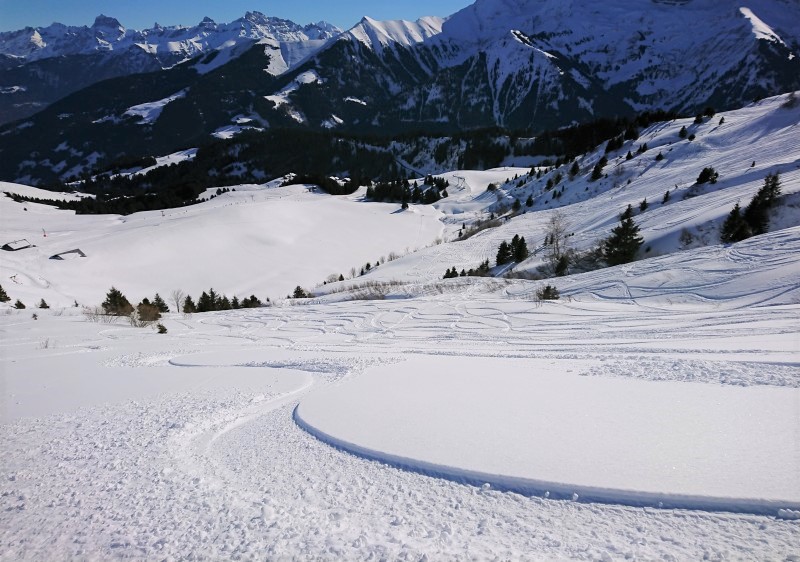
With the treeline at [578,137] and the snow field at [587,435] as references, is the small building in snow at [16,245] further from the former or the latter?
the treeline at [578,137]

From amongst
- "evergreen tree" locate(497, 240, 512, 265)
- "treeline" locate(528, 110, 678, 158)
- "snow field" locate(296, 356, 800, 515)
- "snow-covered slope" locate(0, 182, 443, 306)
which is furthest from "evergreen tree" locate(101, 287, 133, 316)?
"treeline" locate(528, 110, 678, 158)

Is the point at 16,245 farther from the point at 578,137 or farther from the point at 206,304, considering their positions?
the point at 578,137

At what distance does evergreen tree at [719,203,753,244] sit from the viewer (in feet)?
63.5

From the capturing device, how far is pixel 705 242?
2142cm

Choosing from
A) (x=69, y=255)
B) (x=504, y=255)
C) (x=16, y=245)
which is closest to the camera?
(x=504, y=255)

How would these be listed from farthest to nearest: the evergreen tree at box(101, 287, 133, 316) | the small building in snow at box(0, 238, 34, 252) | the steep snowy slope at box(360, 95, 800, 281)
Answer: the small building in snow at box(0, 238, 34, 252)
the steep snowy slope at box(360, 95, 800, 281)
the evergreen tree at box(101, 287, 133, 316)

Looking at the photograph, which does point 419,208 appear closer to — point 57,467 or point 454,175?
point 454,175

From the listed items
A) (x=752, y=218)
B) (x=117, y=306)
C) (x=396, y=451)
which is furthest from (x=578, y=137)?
(x=396, y=451)

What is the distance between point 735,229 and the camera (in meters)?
19.6

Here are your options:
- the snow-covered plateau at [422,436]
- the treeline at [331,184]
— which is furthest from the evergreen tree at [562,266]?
the treeline at [331,184]

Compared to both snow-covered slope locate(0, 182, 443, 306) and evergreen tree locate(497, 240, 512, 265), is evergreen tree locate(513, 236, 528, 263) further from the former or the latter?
snow-covered slope locate(0, 182, 443, 306)

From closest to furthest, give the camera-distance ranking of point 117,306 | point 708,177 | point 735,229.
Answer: point 735,229 → point 117,306 → point 708,177

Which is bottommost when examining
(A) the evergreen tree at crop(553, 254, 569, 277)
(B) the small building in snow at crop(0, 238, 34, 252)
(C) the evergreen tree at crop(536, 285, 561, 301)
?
(C) the evergreen tree at crop(536, 285, 561, 301)

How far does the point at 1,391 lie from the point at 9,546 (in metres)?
4.74
